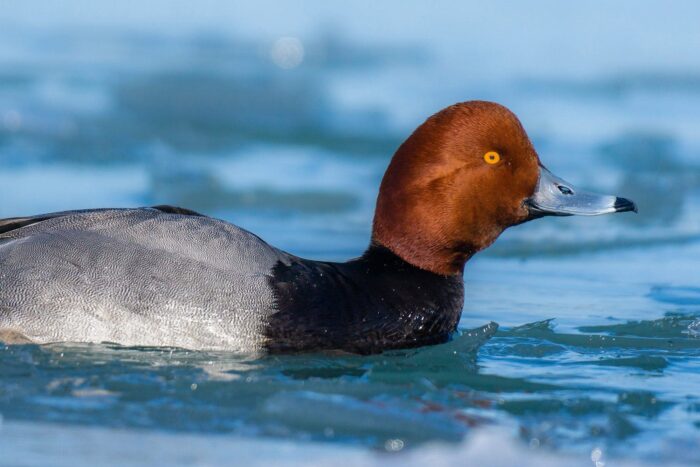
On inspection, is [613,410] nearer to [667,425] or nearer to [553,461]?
[667,425]

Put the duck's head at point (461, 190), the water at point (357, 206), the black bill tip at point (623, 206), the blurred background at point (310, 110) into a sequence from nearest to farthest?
the water at point (357, 206)
the duck's head at point (461, 190)
the black bill tip at point (623, 206)
the blurred background at point (310, 110)

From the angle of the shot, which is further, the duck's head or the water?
the duck's head

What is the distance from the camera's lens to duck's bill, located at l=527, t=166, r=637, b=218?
601 centimetres

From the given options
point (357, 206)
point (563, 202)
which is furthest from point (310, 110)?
point (563, 202)

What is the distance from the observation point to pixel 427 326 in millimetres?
5816

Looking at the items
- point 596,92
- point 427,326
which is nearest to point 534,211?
point 427,326

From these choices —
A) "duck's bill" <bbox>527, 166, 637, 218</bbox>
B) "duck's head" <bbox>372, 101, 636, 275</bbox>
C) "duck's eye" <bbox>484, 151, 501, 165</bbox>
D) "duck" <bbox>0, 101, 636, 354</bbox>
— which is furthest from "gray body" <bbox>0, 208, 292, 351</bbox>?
"duck's bill" <bbox>527, 166, 637, 218</bbox>

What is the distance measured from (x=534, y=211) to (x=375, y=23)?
13346 millimetres

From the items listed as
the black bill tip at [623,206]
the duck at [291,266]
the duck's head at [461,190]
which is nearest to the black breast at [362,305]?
the duck at [291,266]

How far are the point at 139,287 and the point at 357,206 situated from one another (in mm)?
4610

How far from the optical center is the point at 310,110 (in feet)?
43.5

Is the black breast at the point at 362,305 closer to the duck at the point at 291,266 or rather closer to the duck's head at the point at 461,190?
the duck at the point at 291,266

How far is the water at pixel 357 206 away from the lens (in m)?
4.65

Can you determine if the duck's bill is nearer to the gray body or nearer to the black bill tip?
the black bill tip
